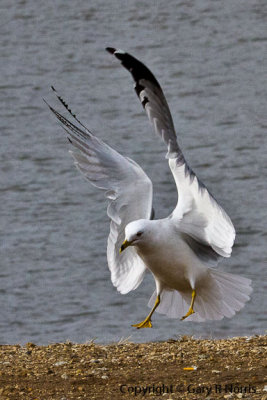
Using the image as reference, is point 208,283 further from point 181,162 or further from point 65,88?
point 65,88

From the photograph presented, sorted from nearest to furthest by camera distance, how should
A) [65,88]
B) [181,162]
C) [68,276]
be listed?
1. [181,162]
2. [68,276]
3. [65,88]

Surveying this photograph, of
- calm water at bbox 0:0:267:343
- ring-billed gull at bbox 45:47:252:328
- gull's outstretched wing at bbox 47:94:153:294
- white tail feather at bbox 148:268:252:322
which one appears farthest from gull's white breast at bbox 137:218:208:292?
calm water at bbox 0:0:267:343

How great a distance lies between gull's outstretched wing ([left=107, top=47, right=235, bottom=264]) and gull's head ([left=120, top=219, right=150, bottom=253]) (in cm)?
22

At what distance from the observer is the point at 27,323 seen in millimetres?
8492

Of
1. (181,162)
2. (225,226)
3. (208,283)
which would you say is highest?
(181,162)

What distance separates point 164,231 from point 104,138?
5836 millimetres

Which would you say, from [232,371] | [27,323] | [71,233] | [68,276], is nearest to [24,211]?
[71,233]

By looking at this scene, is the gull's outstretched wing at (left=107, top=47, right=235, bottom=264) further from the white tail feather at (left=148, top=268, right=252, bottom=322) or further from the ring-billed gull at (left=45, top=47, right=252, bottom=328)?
the white tail feather at (left=148, top=268, right=252, bottom=322)

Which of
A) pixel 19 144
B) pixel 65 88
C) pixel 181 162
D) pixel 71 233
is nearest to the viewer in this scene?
pixel 181 162

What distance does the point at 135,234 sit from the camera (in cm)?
569

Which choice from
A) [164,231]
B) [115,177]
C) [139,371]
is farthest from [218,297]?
[139,371]

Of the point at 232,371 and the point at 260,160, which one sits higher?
the point at 232,371

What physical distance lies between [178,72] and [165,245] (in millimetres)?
8314

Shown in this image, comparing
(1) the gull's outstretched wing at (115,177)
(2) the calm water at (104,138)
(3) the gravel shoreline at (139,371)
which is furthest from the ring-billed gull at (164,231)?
(2) the calm water at (104,138)
